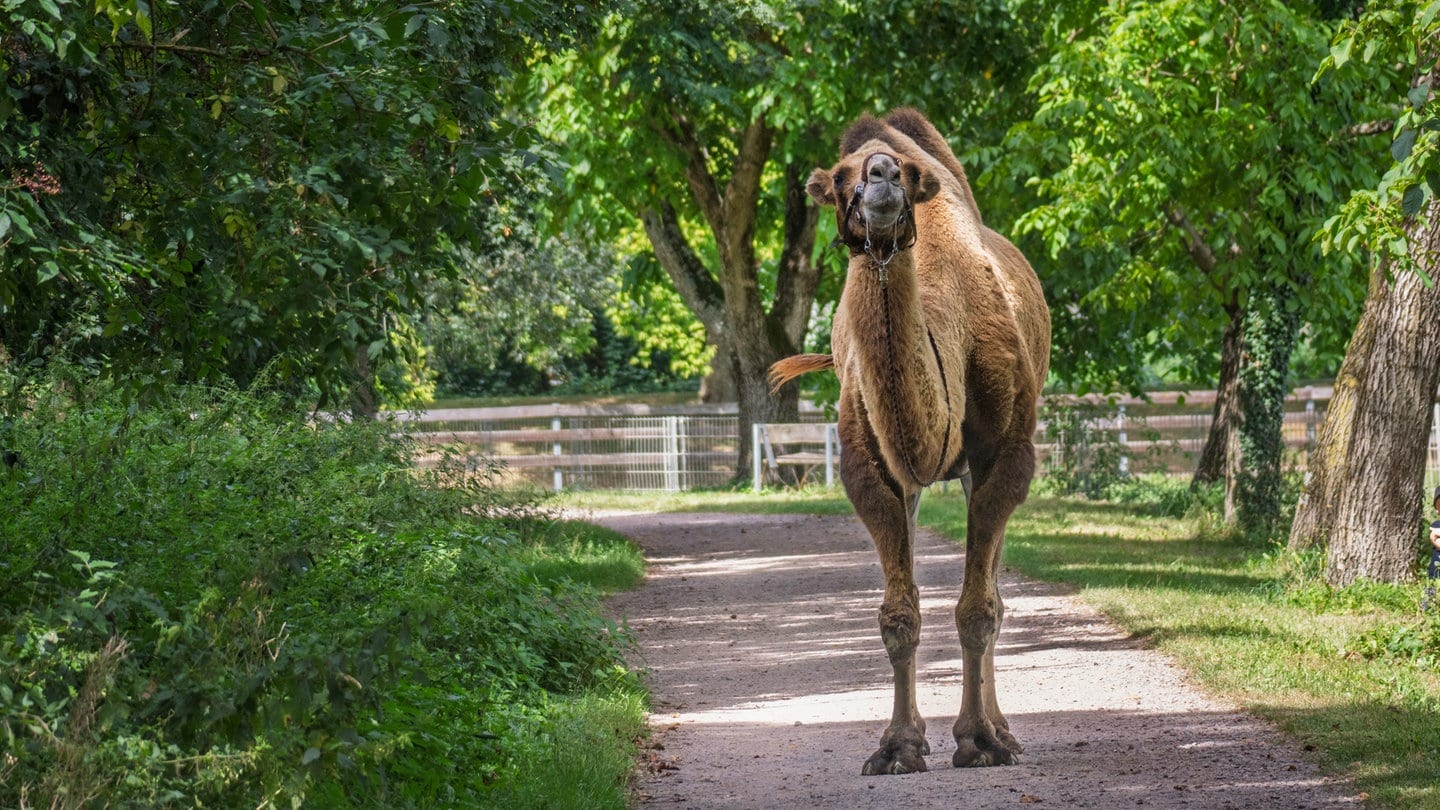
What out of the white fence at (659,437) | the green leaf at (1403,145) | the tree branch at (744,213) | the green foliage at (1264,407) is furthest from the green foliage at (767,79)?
the green leaf at (1403,145)

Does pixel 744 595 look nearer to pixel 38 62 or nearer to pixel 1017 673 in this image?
pixel 1017 673

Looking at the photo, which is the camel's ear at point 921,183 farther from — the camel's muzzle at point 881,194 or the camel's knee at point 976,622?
the camel's knee at point 976,622

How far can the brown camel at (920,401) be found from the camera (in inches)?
253

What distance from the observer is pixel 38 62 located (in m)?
5.86

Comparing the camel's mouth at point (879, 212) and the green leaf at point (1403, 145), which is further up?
the green leaf at point (1403, 145)

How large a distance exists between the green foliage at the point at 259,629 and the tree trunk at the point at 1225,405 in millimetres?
10381

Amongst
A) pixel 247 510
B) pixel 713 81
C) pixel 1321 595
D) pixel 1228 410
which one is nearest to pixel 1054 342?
pixel 1228 410

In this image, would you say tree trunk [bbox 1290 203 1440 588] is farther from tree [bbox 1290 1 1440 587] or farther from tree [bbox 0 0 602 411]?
tree [bbox 0 0 602 411]

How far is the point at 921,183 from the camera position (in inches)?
256

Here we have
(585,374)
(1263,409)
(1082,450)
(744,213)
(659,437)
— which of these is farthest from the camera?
(585,374)

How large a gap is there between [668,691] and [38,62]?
4.91 metres

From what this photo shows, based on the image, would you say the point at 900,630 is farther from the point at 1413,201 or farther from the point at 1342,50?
the point at 1342,50

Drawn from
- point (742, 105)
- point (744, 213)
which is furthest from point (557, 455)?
point (742, 105)

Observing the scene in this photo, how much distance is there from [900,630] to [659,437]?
23914 mm
